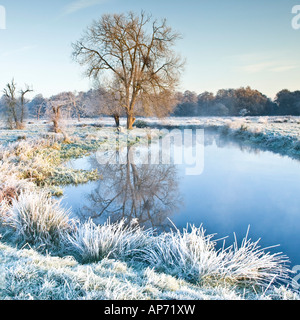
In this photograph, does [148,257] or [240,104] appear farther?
[240,104]

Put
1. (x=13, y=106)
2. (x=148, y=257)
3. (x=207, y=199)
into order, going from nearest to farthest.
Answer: (x=148, y=257) → (x=207, y=199) → (x=13, y=106)

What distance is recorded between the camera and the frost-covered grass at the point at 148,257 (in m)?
2.35

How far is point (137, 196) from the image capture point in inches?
215

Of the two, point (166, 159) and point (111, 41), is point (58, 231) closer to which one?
point (166, 159)

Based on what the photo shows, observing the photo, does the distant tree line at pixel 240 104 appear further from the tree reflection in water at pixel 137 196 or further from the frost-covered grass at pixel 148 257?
the frost-covered grass at pixel 148 257

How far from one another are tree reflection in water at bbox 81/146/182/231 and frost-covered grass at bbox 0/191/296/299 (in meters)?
0.68

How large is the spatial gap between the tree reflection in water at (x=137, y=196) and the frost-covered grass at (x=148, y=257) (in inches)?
26.7

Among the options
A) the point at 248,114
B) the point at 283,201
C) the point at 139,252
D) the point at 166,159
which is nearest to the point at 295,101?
the point at 248,114

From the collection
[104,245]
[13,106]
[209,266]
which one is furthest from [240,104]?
[104,245]

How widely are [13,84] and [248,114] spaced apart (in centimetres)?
3863

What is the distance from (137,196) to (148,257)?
261 cm

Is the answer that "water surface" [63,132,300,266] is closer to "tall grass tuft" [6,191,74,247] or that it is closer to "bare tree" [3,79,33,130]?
"tall grass tuft" [6,191,74,247]

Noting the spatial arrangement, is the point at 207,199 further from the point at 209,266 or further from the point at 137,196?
the point at 209,266
